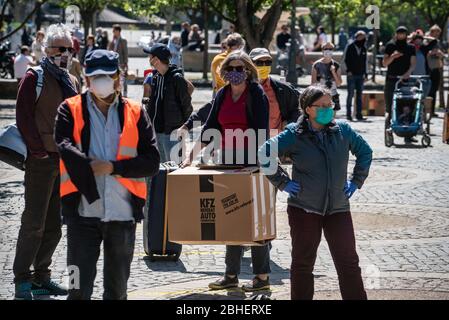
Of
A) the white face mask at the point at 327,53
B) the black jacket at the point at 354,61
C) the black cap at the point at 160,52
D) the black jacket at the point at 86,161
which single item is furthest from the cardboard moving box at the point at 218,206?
the black jacket at the point at 354,61

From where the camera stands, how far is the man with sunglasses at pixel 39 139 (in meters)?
8.55

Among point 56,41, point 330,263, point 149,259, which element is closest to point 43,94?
point 56,41

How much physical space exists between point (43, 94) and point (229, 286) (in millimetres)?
2040

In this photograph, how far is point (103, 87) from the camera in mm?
6961

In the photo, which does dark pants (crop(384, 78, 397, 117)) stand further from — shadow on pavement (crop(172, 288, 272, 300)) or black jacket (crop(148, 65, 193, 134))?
shadow on pavement (crop(172, 288, 272, 300))

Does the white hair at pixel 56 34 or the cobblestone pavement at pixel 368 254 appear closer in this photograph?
the white hair at pixel 56 34

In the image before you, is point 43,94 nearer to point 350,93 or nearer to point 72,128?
point 72,128

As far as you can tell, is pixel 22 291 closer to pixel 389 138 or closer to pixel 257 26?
pixel 389 138

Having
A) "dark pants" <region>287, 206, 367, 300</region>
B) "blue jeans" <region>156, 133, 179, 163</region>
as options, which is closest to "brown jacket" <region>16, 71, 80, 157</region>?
"dark pants" <region>287, 206, 367, 300</region>

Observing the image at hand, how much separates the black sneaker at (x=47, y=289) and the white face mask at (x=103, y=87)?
2.43 meters

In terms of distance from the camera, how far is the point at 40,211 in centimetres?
867

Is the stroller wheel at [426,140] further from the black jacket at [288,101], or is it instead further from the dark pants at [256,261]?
the dark pants at [256,261]

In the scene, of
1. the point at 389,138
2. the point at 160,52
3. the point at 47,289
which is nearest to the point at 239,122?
the point at 47,289

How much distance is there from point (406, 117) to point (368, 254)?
10.1 meters
